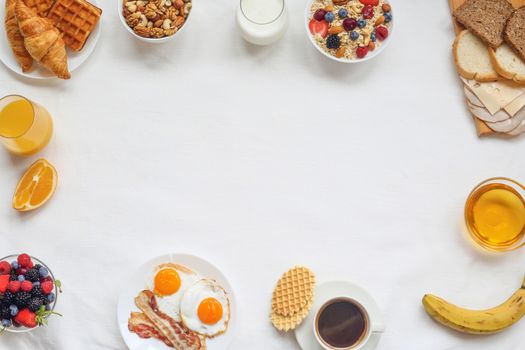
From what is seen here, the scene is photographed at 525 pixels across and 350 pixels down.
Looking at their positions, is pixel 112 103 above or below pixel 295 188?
→ above

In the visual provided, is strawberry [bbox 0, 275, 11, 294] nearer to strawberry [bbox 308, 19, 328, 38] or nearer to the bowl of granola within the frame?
the bowl of granola

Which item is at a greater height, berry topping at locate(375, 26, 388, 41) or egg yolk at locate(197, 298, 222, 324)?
berry topping at locate(375, 26, 388, 41)

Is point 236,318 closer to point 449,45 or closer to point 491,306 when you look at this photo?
point 491,306

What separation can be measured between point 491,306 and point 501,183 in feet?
1.16

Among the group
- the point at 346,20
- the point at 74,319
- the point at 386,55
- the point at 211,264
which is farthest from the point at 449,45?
the point at 74,319

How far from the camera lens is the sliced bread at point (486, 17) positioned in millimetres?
1962

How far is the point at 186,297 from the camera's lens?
1.87 meters

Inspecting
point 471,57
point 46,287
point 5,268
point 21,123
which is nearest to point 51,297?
point 46,287

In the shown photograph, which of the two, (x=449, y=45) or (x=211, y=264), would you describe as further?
(x=449, y=45)

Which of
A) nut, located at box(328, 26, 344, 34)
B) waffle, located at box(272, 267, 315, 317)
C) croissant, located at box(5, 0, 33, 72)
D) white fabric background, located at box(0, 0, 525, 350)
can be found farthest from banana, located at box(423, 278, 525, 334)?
croissant, located at box(5, 0, 33, 72)

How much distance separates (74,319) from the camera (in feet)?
6.39

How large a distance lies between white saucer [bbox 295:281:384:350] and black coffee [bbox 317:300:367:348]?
0.05 m

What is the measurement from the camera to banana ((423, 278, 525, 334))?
187 cm

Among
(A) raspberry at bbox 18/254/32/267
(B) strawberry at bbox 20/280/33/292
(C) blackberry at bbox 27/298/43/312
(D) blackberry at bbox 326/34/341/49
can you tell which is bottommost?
(C) blackberry at bbox 27/298/43/312
